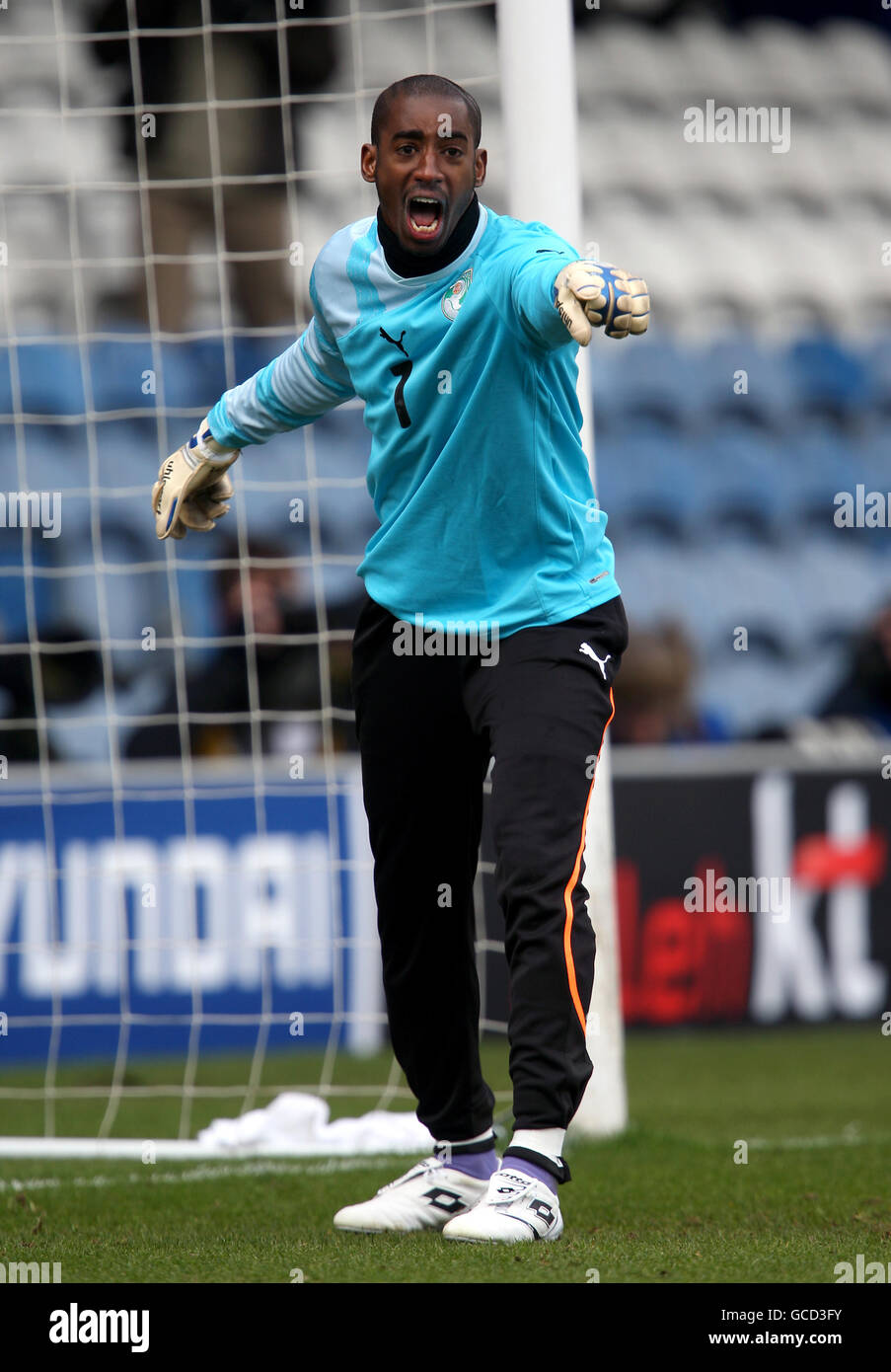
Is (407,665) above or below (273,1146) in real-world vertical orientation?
above

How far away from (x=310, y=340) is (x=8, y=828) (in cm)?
369

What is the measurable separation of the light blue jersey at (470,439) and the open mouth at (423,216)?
0.07 m

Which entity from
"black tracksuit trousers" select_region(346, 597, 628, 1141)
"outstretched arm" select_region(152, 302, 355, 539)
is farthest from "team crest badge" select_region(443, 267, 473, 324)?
"black tracksuit trousers" select_region(346, 597, 628, 1141)

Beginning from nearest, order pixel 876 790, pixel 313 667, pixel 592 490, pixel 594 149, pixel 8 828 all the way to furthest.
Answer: pixel 592 490 → pixel 8 828 → pixel 876 790 → pixel 313 667 → pixel 594 149

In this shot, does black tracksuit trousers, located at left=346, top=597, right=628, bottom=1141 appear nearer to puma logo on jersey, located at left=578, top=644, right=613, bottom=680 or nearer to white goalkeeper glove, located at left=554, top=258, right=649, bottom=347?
puma logo on jersey, located at left=578, top=644, right=613, bottom=680

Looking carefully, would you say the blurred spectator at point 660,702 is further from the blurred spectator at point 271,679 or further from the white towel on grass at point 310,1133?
the white towel on grass at point 310,1133

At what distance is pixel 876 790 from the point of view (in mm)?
6883

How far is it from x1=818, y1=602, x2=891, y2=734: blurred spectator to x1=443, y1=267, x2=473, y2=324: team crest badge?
5.56 m

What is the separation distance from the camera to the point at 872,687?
8203 millimetres

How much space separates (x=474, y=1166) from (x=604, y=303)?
1.49 meters

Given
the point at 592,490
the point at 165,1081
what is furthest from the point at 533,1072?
the point at 165,1081

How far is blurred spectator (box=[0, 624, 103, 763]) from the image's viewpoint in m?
7.51

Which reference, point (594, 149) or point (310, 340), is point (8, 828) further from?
Answer: point (594, 149)
